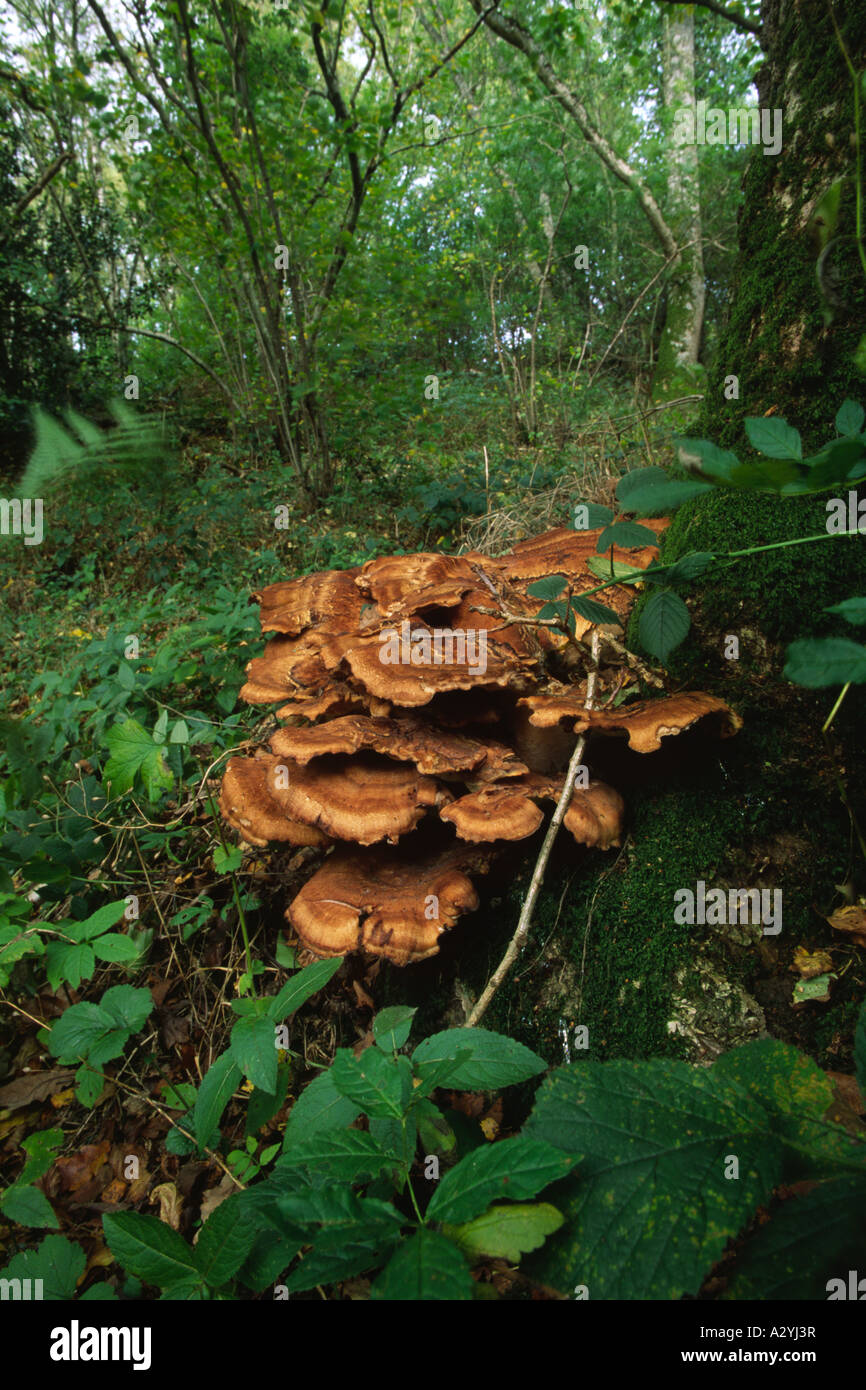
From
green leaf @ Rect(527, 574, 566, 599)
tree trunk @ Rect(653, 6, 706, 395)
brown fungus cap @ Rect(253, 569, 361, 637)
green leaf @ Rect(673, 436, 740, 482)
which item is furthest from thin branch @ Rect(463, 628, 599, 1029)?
tree trunk @ Rect(653, 6, 706, 395)

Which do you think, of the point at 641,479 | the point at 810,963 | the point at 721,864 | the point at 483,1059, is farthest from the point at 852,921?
the point at 641,479

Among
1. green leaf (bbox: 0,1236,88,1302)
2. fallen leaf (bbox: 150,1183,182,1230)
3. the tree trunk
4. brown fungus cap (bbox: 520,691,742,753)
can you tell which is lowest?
fallen leaf (bbox: 150,1183,182,1230)

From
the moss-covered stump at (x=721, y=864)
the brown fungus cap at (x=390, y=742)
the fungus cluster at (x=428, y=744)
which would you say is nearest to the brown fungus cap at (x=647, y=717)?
the fungus cluster at (x=428, y=744)

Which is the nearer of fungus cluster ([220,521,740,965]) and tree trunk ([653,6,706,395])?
fungus cluster ([220,521,740,965])

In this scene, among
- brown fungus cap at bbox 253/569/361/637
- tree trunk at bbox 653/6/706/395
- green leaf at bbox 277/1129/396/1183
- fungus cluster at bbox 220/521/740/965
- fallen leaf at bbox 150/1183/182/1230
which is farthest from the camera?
tree trunk at bbox 653/6/706/395

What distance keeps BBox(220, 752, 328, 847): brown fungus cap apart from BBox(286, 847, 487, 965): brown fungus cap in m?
0.16

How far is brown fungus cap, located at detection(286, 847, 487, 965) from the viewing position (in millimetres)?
1918

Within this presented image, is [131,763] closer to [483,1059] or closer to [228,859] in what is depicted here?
[228,859]

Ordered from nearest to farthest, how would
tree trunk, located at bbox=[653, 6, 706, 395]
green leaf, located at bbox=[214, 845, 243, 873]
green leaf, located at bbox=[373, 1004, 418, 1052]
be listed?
green leaf, located at bbox=[373, 1004, 418, 1052]
green leaf, located at bbox=[214, 845, 243, 873]
tree trunk, located at bbox=[653, 6, 706, 395]

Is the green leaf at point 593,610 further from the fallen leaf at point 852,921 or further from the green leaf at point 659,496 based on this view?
the fallen leaf at point 852,921

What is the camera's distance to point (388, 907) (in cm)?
200

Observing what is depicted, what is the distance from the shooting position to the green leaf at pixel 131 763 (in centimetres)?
243

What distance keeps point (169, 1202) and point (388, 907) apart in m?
1.22

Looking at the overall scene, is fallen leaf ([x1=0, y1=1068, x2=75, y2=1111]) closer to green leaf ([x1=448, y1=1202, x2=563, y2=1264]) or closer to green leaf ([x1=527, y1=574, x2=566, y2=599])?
green leaf ([x1=448, y1=1202, x2=563, y2=1264])
